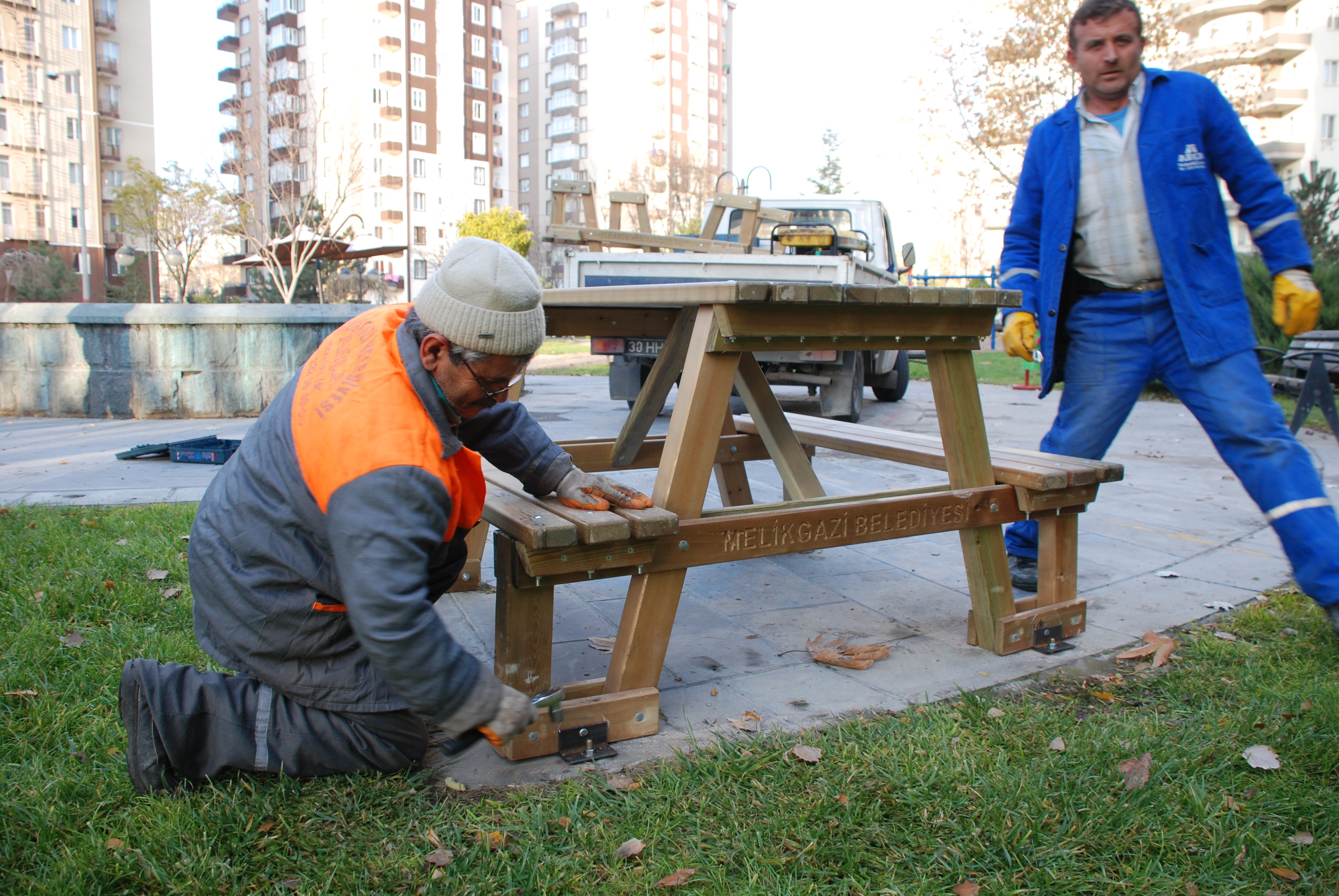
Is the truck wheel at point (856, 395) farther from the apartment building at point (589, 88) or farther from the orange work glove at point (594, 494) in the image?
the apartment building at point (589, 88)

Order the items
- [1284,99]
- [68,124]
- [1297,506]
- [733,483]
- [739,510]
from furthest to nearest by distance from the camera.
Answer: [68,124], [1284,99], [733,483], [1297,506], [739,510]

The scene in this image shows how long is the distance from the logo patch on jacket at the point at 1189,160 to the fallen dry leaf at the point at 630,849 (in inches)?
101

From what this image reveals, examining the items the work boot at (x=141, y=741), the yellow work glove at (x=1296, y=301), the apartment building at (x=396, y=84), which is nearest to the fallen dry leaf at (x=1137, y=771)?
the yellow work glove at (x=1296, y=301)

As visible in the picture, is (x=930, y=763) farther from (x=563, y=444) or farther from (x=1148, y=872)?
(x=563, y=444)

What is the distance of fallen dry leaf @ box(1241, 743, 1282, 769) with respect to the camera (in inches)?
83.0

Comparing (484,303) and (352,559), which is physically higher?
(484,303)

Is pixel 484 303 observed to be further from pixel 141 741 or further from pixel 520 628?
pixel 141 741

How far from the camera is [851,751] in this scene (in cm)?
218

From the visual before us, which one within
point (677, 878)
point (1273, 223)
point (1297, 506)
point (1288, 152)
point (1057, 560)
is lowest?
point (677, 878)

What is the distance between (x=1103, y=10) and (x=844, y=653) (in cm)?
217

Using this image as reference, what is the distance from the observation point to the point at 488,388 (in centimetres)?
187

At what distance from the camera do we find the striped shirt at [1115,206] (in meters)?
3.00

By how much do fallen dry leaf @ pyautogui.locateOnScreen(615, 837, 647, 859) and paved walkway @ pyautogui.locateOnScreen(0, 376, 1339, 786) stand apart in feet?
1.22

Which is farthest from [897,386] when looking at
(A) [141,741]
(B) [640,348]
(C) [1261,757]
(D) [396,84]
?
(D) [396,84]
